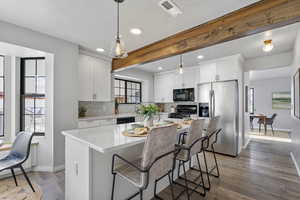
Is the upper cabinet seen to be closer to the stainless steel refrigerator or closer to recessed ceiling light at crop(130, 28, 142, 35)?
recessed ceiling light at crop(130, 28, 142, 35)

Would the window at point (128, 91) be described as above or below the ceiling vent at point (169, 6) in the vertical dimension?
below

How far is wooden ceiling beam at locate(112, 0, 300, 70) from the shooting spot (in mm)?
1532

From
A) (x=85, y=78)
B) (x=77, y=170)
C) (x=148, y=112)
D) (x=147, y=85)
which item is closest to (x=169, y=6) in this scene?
(x=148, y=112)

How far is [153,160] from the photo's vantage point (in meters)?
1.21

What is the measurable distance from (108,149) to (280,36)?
356cm

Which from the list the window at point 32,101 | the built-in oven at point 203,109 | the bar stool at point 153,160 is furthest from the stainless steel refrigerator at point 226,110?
the window at point 32,101

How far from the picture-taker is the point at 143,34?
2.44 m

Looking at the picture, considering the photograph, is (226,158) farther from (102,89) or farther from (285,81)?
(285,81)

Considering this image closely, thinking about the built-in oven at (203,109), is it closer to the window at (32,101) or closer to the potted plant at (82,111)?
the potted plant at (82,111)

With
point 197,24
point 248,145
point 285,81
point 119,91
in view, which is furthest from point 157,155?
point 285,81

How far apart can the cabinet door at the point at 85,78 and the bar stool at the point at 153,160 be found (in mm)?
2311

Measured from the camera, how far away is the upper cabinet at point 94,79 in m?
3.24

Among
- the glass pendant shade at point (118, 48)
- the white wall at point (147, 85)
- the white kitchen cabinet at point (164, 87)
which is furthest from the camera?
the white wall at point (147, 85)

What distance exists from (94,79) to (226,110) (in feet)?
11.3
